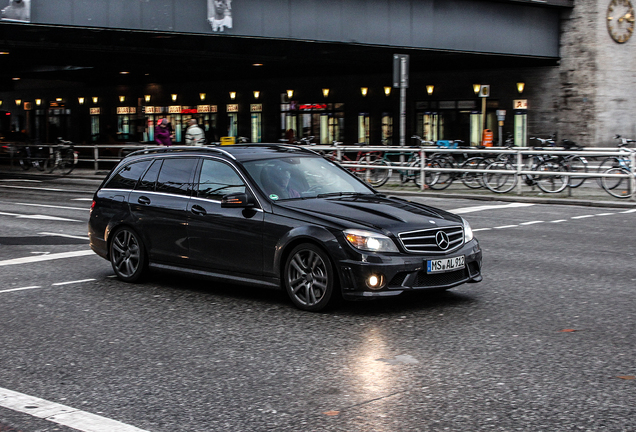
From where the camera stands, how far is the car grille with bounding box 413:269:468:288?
696 cm

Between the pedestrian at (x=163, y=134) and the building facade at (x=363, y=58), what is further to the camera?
the building facade at (x=363, y=58)

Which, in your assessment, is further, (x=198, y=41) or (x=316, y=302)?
(x=198, y=41)

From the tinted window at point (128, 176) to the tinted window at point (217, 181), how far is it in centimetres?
104

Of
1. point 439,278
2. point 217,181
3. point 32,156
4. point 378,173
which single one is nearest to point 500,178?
point 378,173

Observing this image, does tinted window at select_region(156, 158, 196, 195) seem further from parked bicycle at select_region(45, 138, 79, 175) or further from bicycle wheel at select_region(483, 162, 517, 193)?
parked bicycle at select_region(45, 138, 79, 175)

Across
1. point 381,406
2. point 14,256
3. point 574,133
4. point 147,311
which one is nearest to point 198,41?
point 574,133

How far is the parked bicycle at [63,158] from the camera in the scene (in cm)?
3095

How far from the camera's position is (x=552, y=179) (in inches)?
768

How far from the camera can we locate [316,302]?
23.4 ft

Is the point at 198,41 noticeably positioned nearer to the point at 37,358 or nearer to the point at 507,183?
the point at 507,183

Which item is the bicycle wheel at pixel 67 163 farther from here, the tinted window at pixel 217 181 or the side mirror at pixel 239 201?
the side mirror at pixel 239 201

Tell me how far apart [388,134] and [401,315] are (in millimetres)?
32248

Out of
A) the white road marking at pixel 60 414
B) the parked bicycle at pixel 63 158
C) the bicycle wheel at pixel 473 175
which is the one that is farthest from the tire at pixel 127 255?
the parked bicycle at pixel 63 158

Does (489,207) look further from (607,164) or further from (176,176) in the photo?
(176,176)
